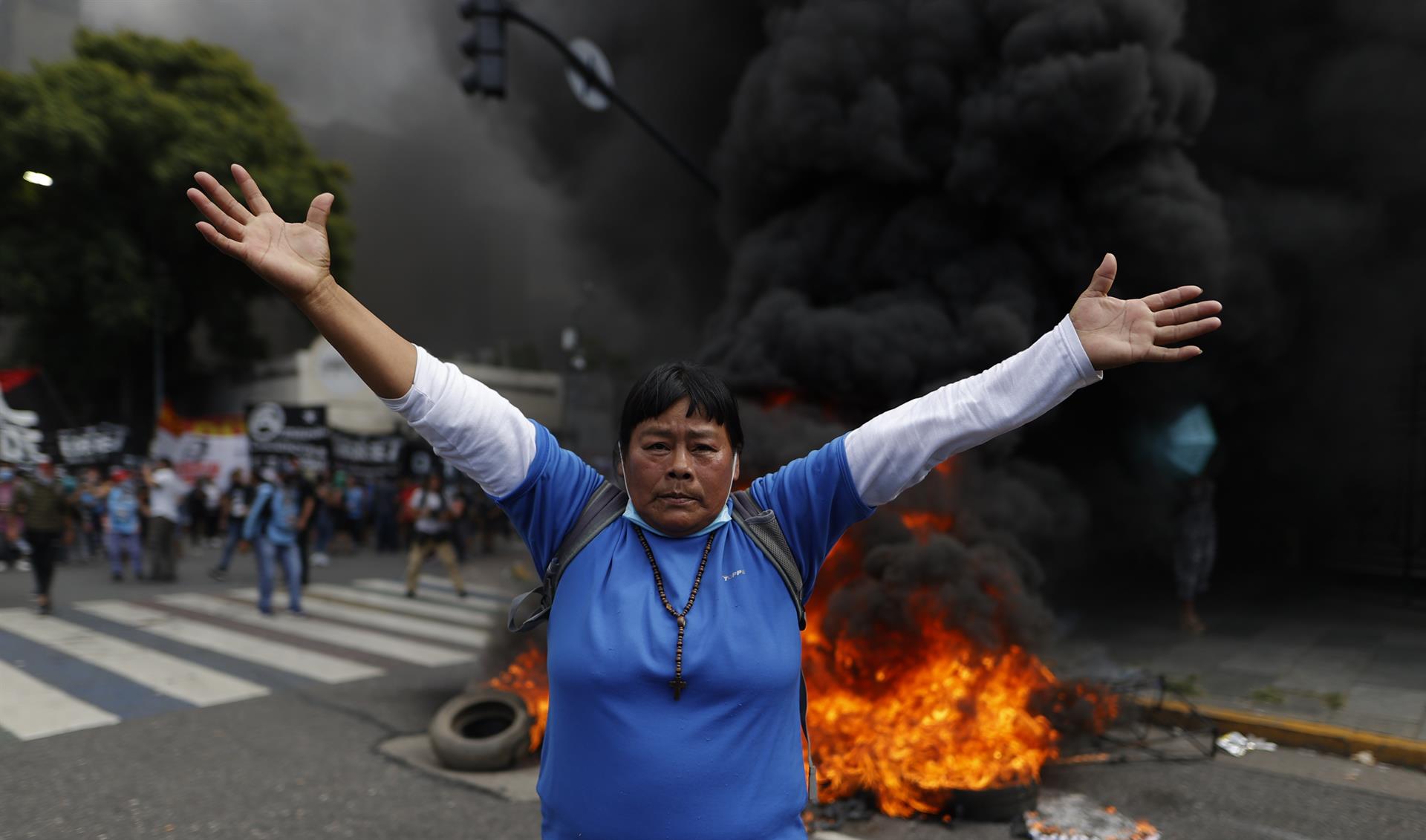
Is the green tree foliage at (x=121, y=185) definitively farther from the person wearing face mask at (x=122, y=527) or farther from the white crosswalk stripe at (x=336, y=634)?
the white crosswalk stripe at (x=336, y=634)

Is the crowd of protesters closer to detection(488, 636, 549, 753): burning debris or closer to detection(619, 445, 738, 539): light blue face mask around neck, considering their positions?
detection(488, 636, 549, 753): burning debris

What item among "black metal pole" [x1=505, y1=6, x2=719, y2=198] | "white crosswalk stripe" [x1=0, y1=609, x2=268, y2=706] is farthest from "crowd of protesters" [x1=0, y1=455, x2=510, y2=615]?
"black metal pole" [x1=505, y1=6, x2=719, y2=198]

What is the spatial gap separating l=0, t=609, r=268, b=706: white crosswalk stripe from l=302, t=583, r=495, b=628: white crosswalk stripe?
2.71 meters

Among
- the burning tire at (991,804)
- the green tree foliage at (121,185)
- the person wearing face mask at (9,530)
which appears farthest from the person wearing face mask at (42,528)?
the green tree foliage at (121,185)

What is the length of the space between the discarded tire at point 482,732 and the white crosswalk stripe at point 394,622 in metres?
2.76

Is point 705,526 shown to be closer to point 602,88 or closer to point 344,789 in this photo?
point 344,789

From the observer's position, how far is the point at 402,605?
35.3 feet

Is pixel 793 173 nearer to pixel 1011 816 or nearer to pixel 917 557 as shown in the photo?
pixel 917 557

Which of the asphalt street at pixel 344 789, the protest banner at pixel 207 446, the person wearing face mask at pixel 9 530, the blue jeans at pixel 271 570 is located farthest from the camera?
the protest banner at pixel 207 446

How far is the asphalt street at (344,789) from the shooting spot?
13.7ft

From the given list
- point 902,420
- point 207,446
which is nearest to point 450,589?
point 207,446

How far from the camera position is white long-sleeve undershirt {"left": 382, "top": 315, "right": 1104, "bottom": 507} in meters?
1.67

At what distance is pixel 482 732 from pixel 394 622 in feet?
15.2

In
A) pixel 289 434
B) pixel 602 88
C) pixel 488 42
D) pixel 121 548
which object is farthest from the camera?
pixel 289 434
